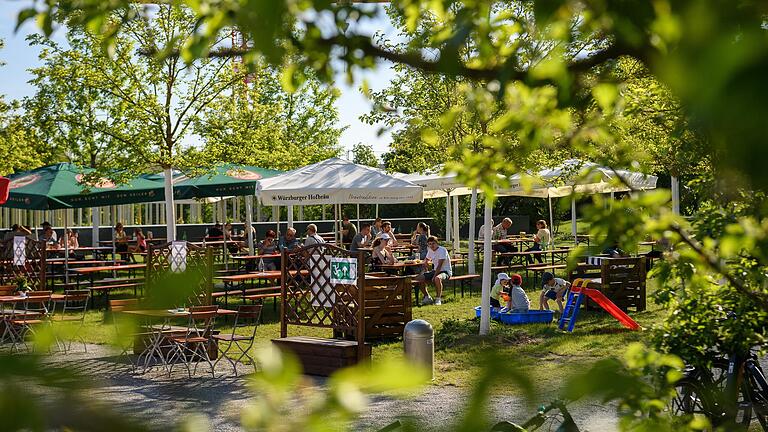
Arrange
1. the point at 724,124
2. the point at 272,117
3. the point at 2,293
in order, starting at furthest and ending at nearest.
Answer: the point at 272,117, the point at 2,293, the point at 724,124

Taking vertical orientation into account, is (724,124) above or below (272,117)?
below

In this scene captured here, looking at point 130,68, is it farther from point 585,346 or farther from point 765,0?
point 765,0

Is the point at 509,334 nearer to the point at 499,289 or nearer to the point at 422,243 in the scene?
the point at 499,289

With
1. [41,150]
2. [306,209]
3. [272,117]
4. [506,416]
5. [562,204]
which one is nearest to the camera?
[506,416]

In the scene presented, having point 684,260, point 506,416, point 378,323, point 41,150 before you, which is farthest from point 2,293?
point 41,150

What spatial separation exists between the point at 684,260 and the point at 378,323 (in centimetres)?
1001

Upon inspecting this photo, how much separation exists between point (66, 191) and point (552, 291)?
917 cm

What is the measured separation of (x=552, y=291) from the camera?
49.3 ft

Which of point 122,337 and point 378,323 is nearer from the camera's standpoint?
point 122,337

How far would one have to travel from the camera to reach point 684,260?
9.63ft

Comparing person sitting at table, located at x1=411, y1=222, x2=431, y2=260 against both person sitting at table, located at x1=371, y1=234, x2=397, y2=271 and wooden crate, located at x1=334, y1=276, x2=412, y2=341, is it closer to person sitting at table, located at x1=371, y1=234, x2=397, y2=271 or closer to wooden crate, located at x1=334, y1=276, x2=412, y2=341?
person sitting at table, located at x1=371, y1=234, x2=397, y2=271

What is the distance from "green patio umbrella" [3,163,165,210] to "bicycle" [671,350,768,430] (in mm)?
14276

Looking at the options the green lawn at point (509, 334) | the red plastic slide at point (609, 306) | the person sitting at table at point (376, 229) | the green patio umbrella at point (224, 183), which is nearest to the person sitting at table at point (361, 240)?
the person sitting at table at point (376, 229)

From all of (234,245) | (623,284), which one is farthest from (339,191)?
(234,245)
